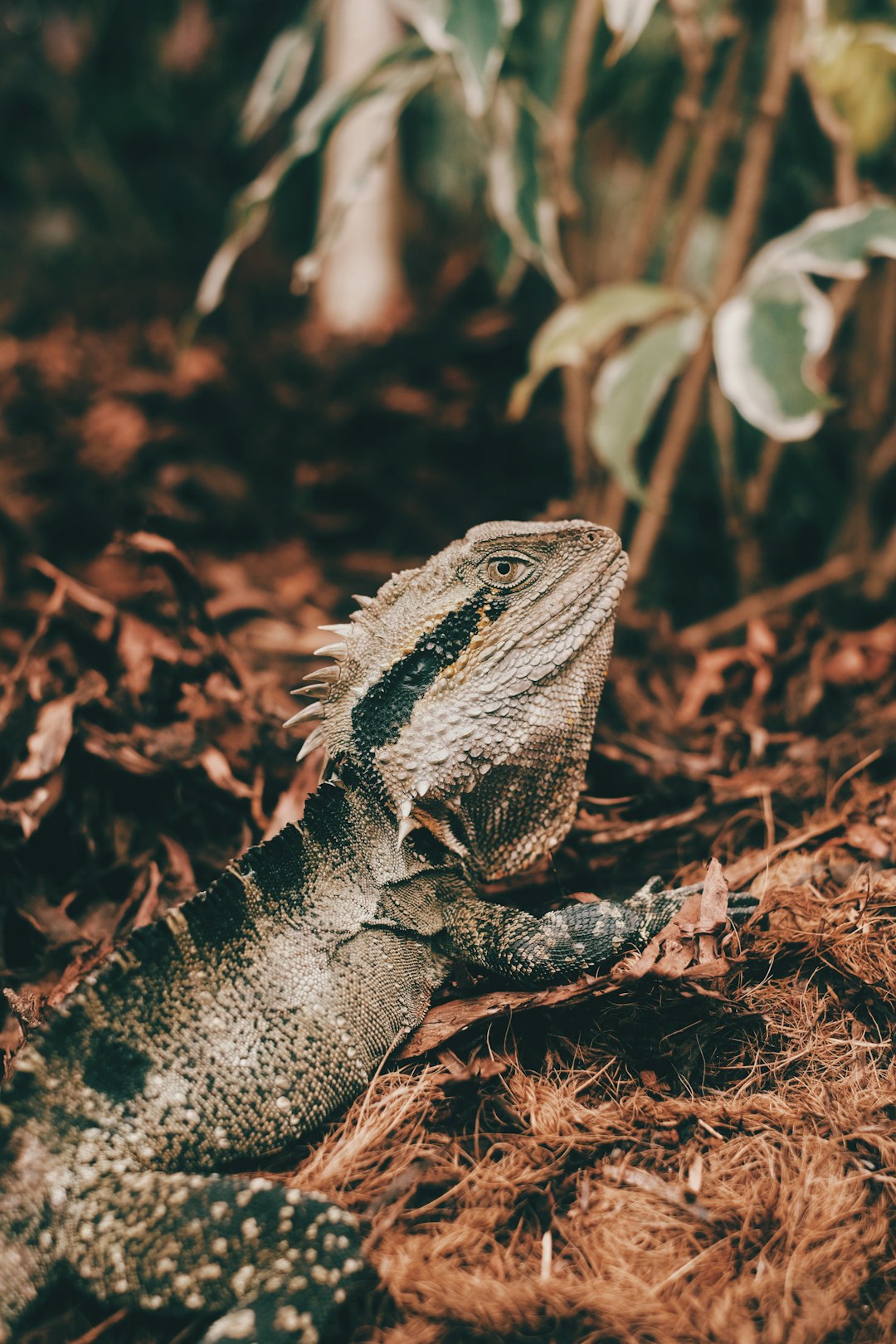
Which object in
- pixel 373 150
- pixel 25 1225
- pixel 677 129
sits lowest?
pixel 25 1225

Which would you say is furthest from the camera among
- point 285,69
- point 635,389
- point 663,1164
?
point 285,69

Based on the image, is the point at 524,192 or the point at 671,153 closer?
the point at 524,192

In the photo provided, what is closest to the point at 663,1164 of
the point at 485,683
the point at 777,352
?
the point at 485,683

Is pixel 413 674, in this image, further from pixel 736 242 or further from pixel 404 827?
pixel 736 242

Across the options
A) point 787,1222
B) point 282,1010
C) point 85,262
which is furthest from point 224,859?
point 85,262

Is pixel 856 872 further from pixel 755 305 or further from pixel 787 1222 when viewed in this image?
pixel 755 305

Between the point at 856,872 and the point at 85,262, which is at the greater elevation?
the point at 85,262

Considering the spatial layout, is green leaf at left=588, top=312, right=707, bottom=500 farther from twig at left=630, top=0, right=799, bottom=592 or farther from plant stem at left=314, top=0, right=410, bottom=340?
plant stem at left=314, top=0, right=410, bottom=340
